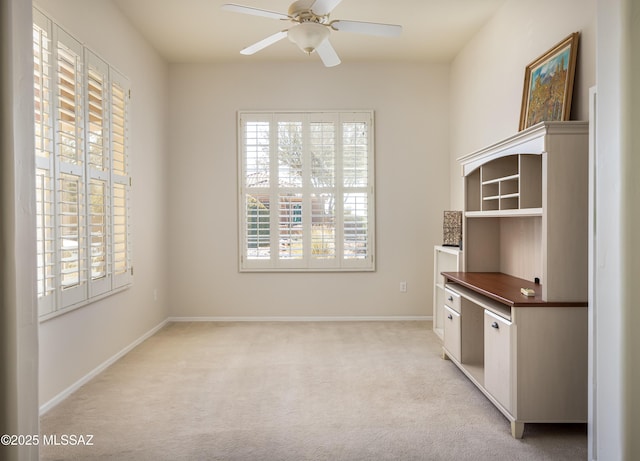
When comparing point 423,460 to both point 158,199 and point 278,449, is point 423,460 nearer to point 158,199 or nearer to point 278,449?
point 278,449

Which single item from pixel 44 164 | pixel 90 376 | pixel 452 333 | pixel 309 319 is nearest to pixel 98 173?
pixel 44 164

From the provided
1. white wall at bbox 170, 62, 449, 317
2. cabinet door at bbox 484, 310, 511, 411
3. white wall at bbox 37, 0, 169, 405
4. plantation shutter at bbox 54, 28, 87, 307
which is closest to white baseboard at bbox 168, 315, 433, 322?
white wall at bbox 170, 62, 449, 317

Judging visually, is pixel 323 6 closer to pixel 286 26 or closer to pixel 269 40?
pixel 269 40

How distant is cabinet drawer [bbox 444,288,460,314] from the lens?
3448 mm

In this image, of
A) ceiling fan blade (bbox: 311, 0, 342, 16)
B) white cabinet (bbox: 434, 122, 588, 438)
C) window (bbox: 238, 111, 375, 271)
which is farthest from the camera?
window (bbox: 238, 111, 375, 271)

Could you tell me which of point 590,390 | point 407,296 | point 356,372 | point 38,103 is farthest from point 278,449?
point 407,296

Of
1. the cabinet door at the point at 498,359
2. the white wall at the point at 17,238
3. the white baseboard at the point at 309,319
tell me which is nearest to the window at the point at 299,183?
the white baseboard at the point at 309,319

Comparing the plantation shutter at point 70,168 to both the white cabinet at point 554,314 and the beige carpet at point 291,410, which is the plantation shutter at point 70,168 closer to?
the beige carpet at point 291,410

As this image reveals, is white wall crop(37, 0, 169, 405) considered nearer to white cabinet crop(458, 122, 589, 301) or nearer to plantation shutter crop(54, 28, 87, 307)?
plantation shutter crop(54, 28, 87, 307)

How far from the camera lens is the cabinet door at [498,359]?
8.30ft

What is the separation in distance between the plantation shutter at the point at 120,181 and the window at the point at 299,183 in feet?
4.83

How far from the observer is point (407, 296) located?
5422 millimetres

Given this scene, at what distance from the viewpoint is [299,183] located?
5.34 metres

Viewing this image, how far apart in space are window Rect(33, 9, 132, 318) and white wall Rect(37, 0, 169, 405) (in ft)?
0.48
